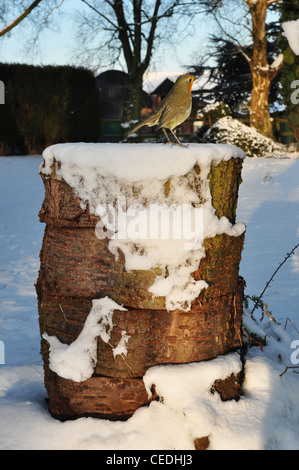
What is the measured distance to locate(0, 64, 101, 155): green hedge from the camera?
14117mm

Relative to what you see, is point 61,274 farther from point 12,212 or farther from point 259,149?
point 259,149

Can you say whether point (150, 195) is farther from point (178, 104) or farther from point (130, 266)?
point (178, 104)

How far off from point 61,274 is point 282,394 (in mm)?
1193

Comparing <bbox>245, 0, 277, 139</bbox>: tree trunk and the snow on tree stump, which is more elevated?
<bbox>245, 0, 277, 139</bbox>: tree trunk

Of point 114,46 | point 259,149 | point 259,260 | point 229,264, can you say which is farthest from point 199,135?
point 229,264

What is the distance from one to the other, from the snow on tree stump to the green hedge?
41.6 feet

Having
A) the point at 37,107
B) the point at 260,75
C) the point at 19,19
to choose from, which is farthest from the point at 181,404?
the point at 260,75

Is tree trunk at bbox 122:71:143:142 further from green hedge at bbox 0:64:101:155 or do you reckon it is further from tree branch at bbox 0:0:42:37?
tree branch at bbox 0:0:42:37

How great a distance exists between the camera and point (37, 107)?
1417 cm

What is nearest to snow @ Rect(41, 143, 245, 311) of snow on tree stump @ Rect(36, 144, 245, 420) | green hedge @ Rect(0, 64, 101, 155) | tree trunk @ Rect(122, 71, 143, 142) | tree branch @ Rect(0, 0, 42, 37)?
snow on tree stump @ Rect(36, 144, 245, 420)

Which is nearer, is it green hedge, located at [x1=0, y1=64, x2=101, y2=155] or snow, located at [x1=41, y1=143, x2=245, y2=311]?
snow, located at [x1=41, y1=143, x2=245, y2=311]

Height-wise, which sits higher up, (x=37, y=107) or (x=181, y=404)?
(x=37, y=107)

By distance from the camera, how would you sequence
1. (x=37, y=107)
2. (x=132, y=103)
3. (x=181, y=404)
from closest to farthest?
1. (x=181, y=404)
2. (x=37, y=107)
3. (x=132, y=103)

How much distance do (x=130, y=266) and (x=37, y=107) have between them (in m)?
13.0
